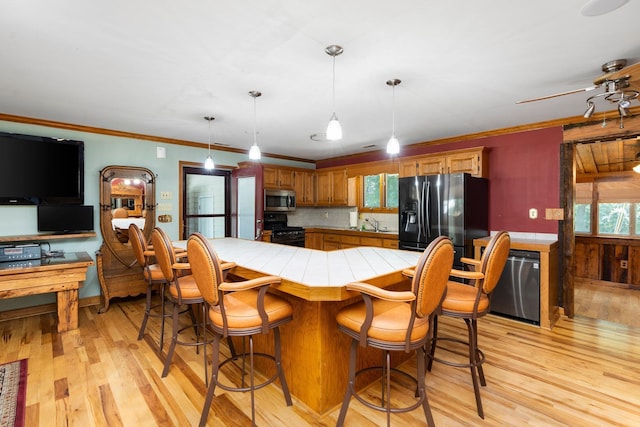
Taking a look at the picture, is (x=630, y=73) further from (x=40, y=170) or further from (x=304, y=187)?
(x=40, y=170)

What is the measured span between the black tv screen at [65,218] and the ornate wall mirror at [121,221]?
19 cm

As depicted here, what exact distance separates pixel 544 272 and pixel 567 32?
8.04 feet

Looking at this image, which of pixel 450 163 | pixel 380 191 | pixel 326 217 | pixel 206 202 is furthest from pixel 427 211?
pixel 206 202

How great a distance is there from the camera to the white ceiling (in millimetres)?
1674

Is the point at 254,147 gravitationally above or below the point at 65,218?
above

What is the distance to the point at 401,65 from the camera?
7.50 feet

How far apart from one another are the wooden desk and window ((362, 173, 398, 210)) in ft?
13.2

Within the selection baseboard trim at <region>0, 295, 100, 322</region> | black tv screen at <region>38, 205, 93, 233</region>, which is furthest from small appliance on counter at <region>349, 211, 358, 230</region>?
baseboard trim at <region>0, 295, 100, 322</region>

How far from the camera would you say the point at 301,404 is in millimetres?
2041

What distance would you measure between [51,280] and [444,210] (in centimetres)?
440

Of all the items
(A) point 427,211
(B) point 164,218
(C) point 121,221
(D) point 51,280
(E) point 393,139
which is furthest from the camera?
(B) point 164,218

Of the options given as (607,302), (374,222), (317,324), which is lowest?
(607,302)

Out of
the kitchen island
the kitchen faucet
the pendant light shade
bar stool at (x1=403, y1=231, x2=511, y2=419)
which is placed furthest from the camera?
the kitchen faucet

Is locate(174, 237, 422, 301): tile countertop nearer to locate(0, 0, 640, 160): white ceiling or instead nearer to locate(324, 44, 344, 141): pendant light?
locate(324, 44, 344, 141): pendant light
